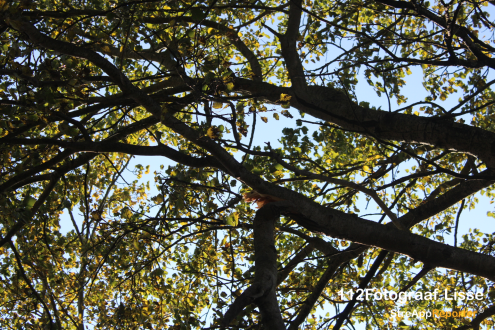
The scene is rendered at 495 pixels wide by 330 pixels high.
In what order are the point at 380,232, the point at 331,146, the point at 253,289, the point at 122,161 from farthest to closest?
1. the point at 122,161
2. the point at 331,146
3. the point at 380,232
4. the point at 253,289

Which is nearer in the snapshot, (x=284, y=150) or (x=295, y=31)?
(x=295, y=31)

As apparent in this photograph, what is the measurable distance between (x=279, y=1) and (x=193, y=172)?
4428mm

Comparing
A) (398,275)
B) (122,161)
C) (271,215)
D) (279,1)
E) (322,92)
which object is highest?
(279,1)

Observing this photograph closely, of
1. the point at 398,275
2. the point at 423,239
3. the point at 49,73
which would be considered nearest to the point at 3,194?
the point at 49,73

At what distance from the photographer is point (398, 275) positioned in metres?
6.02

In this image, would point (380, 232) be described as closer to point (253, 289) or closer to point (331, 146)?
point (253, 289)

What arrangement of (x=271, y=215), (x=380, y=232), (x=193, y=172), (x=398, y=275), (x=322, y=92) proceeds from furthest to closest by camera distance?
(x=398, y=275) < (x=322, y=92) < (x=193, y=172) < (x=380, y=232) < (x=271, y=215)

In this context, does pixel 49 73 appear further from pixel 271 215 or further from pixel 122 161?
pixel 122 161

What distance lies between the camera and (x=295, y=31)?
433cm

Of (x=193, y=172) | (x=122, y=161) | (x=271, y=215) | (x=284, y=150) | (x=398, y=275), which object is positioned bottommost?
(x=271, y=215)

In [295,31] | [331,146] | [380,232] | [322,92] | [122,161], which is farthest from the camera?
[122,161]

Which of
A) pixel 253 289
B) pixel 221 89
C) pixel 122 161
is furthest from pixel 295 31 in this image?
pixel 122 161

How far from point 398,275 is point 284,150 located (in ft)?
10.4

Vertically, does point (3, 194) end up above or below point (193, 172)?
below
